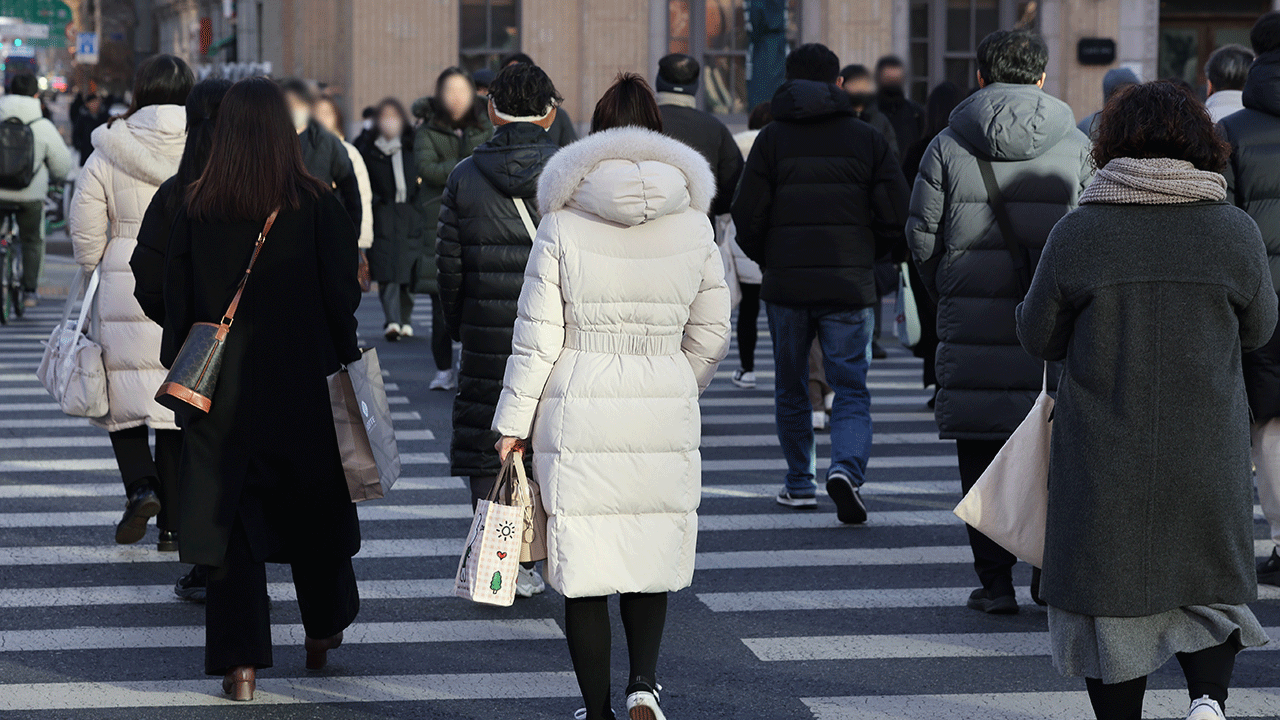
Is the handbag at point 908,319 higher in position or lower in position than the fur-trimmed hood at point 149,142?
lower

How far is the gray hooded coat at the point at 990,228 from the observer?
19.9 feet

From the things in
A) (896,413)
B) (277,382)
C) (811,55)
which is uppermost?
(811,55)

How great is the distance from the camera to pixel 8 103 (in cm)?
1486

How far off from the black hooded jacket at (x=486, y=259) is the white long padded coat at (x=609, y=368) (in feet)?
5.05

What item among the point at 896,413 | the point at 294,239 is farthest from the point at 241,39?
the point at 294,239

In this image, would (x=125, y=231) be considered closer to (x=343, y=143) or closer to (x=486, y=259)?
(x=486, y=259)

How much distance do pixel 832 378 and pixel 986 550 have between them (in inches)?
73.0

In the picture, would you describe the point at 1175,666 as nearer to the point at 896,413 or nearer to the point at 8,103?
the point at 896,413

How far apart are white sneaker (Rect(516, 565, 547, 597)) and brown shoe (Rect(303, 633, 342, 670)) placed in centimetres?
108

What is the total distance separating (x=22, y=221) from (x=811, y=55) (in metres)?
9.94

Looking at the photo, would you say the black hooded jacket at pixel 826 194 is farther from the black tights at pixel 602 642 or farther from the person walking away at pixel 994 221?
the black tights at pixel 602 642

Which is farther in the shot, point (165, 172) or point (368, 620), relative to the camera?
point (165, 172)

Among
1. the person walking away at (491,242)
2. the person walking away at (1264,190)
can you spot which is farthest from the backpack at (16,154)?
the person walking away at (1264,190)

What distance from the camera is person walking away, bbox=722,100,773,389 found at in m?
11.6
